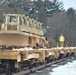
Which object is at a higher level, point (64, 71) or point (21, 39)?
point (21, 39)

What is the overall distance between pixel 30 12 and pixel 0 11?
24.1 metres

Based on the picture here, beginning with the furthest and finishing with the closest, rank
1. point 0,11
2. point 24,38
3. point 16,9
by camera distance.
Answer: point 16,9 < point 0,11 < point 24,38

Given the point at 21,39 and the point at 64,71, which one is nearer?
the point at 64,71

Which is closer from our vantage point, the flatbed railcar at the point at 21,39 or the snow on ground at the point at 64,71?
the flatbed railcar at the point at 21,39

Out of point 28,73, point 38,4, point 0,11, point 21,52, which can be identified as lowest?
point 28,73

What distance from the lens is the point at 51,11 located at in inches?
3460

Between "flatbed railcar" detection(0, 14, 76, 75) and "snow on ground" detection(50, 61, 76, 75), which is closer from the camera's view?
"flatbed railcar" detection(0, 14, 76, 75)

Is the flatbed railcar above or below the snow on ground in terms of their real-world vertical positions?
above

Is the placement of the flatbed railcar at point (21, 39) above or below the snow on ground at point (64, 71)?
above

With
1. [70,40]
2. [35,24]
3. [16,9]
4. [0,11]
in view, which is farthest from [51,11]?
[35,24]

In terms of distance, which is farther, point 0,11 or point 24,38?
point 0,11

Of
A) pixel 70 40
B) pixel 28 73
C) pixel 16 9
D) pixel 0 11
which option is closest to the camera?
pixel 28 73

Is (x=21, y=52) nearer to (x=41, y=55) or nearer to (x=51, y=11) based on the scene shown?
(x=41, y=55)

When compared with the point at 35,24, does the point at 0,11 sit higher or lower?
higher
